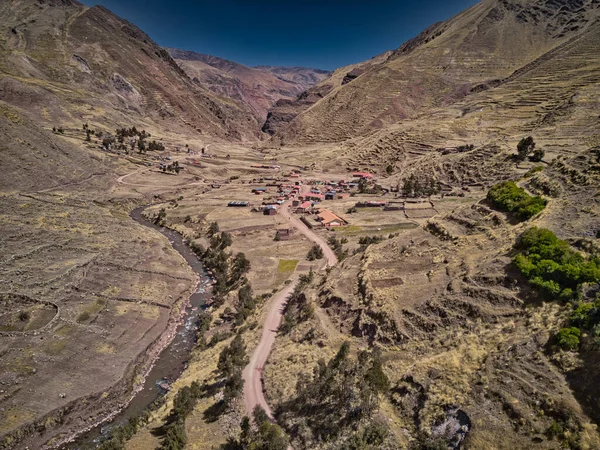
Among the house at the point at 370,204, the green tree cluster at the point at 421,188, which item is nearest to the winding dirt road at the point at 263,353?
the house at the point at 370,204

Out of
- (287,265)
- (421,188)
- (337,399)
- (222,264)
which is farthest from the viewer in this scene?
(421,188)

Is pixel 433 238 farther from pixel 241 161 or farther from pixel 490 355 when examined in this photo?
pixel 241 161

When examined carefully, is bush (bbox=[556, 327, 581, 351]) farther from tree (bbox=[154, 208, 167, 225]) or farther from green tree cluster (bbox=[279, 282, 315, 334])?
tree (bbox=[154, 208, 167, 225])

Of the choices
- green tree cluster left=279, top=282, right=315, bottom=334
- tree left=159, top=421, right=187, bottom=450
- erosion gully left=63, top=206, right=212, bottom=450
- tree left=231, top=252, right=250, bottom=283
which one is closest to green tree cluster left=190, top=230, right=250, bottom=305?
tree left=231, top=252, right=250, bottom=283

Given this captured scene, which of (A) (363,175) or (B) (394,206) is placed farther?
(A) (363,175)

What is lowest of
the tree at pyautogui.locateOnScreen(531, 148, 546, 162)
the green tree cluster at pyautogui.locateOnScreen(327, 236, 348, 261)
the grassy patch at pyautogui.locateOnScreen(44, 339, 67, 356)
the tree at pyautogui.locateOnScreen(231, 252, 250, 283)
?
the grassy patch at pyautogui.locateOnScreen(44, 339, 67, 356)

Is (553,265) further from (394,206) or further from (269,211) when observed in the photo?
(269,211)

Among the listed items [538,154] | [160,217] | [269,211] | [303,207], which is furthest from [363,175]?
[160,217]

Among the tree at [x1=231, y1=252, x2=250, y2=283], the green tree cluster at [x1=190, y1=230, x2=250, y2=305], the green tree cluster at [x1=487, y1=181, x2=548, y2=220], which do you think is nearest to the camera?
the green tree cluster at [x1=487, y1=181, x2=548, y2=220]
